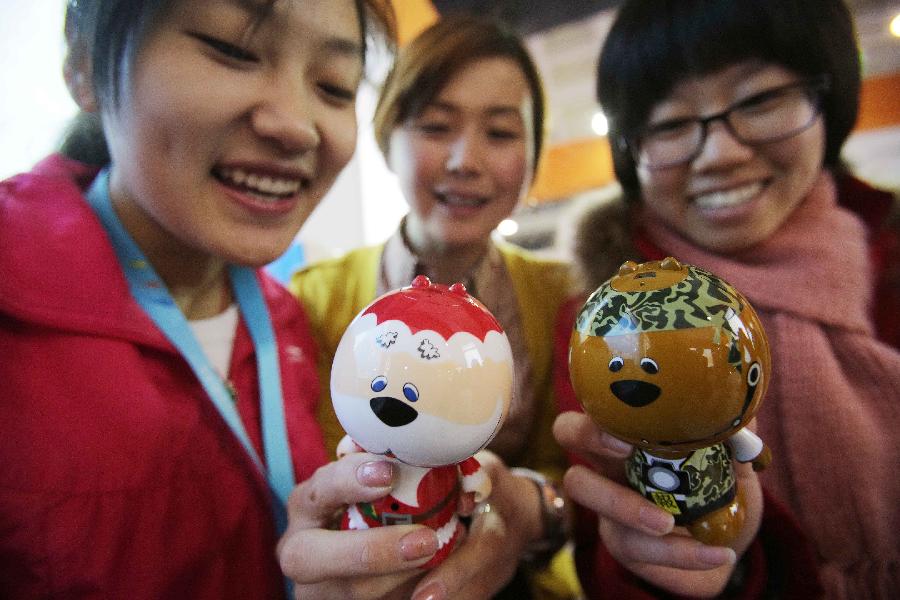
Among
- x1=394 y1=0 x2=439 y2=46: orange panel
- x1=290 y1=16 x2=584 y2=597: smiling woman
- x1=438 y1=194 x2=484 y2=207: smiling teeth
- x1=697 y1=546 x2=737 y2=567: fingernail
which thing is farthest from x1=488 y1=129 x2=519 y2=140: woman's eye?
x1=394 y1=0 x2=439 y2=46: orange panel

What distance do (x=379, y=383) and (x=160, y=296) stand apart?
47cm

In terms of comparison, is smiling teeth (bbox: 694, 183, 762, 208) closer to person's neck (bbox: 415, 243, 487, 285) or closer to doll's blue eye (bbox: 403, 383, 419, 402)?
person's neck (bbox: 415, 243, 487, 285)

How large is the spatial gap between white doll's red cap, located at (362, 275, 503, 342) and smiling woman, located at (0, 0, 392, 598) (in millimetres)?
339

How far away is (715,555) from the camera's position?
21.5 inches

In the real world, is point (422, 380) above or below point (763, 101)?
below

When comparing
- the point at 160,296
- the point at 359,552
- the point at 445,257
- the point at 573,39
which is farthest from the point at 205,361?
the point at 573,39

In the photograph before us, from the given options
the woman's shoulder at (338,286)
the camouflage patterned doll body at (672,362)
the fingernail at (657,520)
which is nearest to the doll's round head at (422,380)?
the camouflage patterned doll body at (672,362)

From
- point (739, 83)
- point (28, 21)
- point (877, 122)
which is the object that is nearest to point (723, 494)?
point (739, 83)

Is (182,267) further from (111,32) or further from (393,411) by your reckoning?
(393,411)

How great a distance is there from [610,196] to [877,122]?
457 cm

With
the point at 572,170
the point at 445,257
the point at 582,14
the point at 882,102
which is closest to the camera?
the point at 445,257

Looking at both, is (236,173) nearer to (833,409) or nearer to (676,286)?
(676,286)

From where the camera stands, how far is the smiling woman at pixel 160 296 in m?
0.58

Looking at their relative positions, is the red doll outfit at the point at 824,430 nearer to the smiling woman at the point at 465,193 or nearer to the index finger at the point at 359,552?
the smiling woman at the point at 465,193
